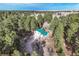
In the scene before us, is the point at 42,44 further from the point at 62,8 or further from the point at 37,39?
the point at 62,8

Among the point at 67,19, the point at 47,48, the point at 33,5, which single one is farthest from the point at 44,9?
the point at 47,48

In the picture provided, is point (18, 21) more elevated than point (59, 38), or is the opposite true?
point (18, 21)

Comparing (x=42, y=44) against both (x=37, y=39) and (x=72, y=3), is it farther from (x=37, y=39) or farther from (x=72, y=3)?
(x=72, y=3)

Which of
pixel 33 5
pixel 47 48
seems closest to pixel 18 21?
pixel 33 5

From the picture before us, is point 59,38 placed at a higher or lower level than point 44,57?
higher

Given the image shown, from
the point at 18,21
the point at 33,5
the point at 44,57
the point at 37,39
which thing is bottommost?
the point at 44,57
